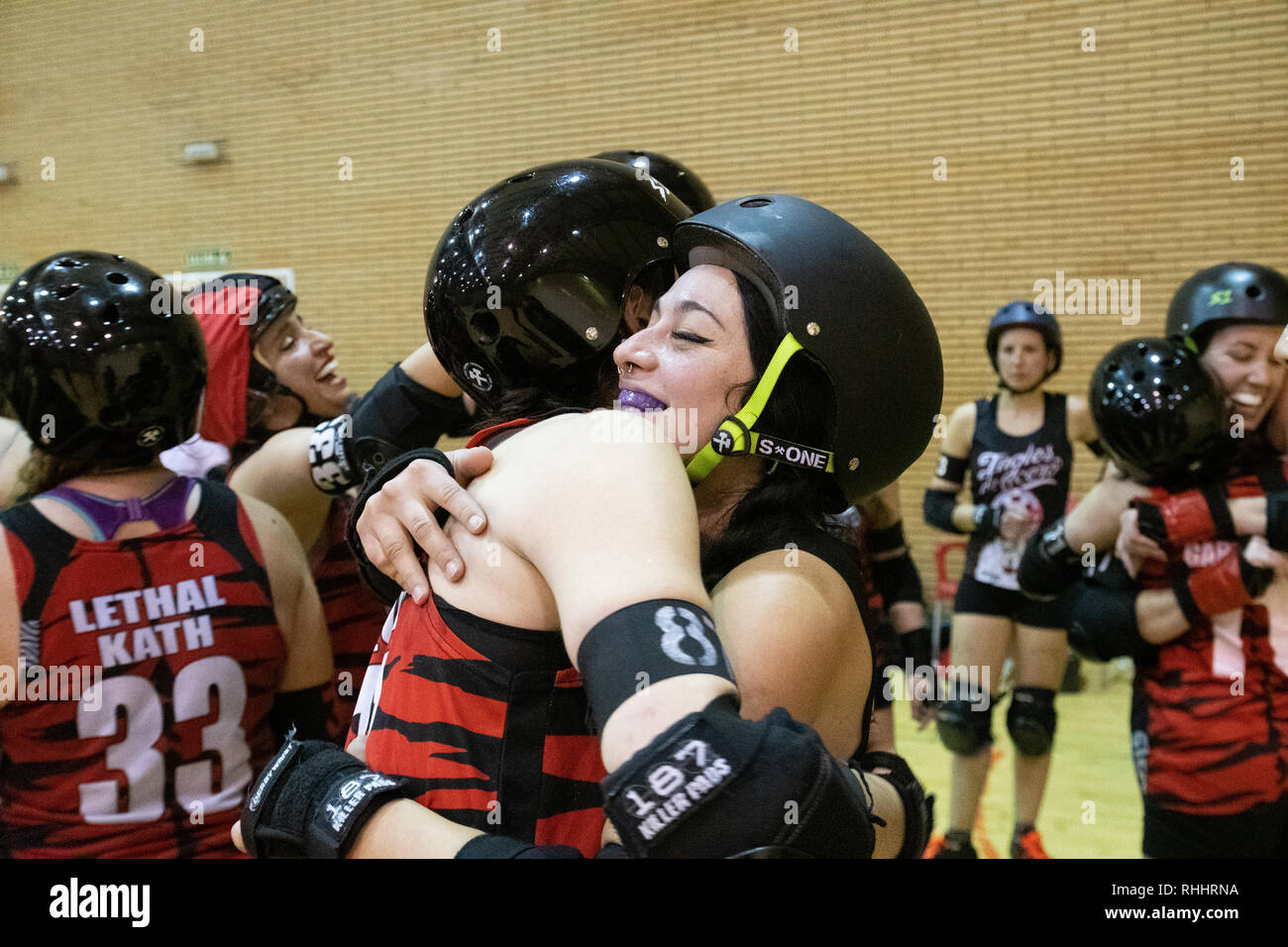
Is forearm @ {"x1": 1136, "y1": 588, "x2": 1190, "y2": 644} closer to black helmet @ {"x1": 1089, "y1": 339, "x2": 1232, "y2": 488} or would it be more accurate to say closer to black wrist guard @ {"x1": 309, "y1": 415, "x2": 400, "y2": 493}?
black helmet @ {"x1": 1089, "y1": 339, "x2": 1232, "y2": 488}

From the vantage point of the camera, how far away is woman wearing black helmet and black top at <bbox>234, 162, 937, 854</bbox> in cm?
83

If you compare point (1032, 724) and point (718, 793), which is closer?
point (718, 793)

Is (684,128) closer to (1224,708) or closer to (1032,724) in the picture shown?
(1032,724)

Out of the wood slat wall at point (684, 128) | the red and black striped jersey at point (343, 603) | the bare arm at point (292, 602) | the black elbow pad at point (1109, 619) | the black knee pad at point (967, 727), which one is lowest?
the black knee pad at point (967, 727)

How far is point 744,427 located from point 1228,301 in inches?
82.2

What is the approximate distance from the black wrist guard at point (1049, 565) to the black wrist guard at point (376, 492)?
2.26 metres

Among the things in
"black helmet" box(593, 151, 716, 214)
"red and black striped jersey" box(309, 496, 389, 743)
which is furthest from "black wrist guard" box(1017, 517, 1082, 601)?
"red and black striped jersey" box(309, 496, 389, 743)

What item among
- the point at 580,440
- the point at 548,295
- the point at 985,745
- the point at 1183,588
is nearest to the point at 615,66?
the point at 985,745

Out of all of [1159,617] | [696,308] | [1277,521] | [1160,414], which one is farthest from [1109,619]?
[696,308]

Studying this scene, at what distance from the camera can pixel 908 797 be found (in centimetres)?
140

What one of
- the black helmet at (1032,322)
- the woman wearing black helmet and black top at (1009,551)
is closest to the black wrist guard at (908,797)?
the woman wearing black helmet and black top at (1009,551)

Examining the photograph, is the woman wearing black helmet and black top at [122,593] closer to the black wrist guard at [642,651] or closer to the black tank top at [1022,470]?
the black wrist guard at [642,651]

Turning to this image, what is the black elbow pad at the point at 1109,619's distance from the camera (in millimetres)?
2732

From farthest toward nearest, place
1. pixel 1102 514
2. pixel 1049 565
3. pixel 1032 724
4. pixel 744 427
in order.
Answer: pixel 1032 724 → pixel 1049 565 → pixel 1102 514 → pixel 744 427
